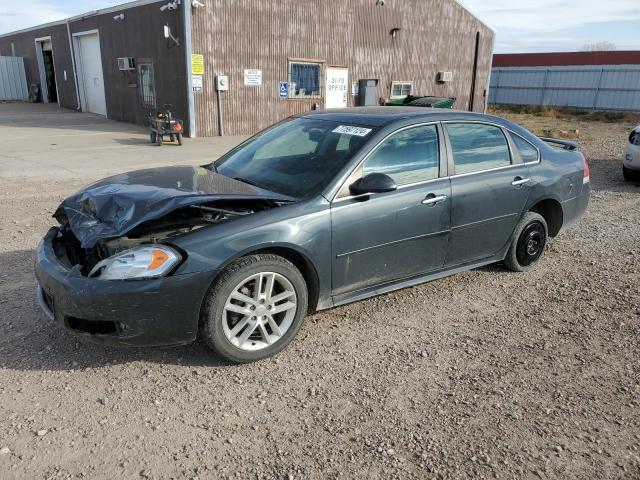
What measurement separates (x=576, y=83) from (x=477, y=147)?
28090 millimetres

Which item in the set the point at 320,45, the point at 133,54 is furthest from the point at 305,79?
the point at 133,54

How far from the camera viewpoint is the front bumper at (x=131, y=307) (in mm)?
2980

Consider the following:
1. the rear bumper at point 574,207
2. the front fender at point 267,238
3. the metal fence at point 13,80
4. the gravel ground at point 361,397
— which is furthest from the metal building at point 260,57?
the front fender at point 267,238

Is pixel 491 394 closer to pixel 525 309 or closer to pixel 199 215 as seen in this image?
pixel 525 309

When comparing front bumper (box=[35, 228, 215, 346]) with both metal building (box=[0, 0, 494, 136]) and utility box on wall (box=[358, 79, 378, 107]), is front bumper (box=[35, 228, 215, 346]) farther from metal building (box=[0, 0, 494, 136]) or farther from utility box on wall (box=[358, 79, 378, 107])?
utility box on wall (box=[358, 79, 378, 107])

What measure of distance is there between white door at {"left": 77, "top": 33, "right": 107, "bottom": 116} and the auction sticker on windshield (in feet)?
61.1

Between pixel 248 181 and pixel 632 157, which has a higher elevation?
pixel 248 181

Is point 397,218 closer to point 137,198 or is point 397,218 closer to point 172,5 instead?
point 137,198

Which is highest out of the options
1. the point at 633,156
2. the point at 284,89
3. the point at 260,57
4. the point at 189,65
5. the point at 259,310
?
the point at 260,57

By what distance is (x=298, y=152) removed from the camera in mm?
4191

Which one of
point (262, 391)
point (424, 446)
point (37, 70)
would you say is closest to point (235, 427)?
point (262, 391)

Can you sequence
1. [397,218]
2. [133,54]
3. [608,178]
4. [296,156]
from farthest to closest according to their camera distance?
[133,54] → [608,178] → [296,156] → [397,218]

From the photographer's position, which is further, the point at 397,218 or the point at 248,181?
the point at 248,181

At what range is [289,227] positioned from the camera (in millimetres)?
3371
